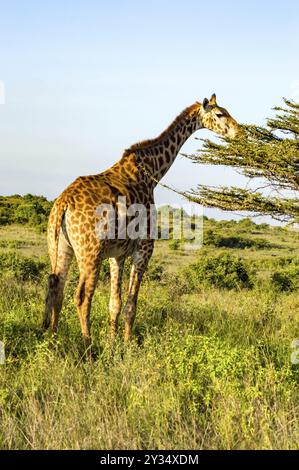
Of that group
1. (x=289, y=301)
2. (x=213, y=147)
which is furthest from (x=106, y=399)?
(x=289, y=301)

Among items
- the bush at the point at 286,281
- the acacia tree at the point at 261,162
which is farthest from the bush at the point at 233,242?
the acacia tree at the point at 261,162

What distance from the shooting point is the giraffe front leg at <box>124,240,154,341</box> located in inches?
264

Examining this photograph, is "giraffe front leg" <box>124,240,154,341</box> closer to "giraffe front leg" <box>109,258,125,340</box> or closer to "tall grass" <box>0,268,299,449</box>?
"giraffe front leg" <box>109,258,125,340</box>

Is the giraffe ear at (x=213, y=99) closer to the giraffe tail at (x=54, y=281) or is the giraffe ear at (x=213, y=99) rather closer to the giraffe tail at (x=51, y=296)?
the giraffe tail at (x=54, y=281)

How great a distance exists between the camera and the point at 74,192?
6223 mm

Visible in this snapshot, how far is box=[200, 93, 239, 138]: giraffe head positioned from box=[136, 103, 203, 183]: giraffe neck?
0.31 feet

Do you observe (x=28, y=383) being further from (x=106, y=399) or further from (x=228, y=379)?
(x=228, y=379)

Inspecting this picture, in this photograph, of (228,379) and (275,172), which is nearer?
(228,379)

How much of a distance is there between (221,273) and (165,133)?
9.64 metres

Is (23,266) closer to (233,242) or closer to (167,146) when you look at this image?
(167,146)

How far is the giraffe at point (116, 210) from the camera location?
19.9 ft

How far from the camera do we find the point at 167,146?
7855 millimetres

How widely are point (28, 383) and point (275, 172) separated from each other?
420cm
